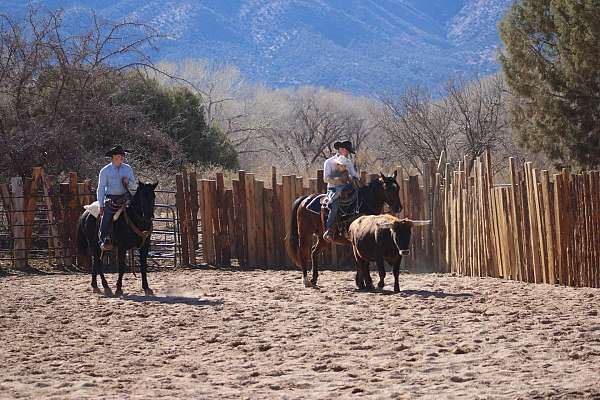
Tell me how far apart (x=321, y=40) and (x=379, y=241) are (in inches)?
4918

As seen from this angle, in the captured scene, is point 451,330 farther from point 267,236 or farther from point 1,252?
point 1,252

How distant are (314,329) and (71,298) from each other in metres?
4.76

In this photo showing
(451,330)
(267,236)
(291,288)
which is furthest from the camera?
(267,236)

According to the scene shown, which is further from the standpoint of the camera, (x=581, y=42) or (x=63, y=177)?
(x=581, y=42)

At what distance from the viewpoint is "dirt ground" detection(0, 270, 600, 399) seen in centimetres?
754

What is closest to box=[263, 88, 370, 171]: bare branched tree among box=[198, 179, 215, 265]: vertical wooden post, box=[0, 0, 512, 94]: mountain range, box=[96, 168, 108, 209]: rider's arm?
box=[198, 179, 215, 265]: vertical wooden post

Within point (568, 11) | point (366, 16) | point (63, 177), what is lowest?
point (63, 177)

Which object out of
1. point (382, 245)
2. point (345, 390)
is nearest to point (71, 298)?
point (382, 245)

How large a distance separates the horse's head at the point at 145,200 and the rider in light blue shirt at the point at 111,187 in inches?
9.1

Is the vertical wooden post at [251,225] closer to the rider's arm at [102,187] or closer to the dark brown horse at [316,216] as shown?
the dark brown horse at [316,216]

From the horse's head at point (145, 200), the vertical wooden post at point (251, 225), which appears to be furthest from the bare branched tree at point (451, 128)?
the horse's head at point (145, 200)

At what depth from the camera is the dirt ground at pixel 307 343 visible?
297 inches

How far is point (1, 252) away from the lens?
62.7 feet

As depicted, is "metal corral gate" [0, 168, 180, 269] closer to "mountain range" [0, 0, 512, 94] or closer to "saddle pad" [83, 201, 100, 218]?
"saddle pad" [83, 201, 100, 218]
